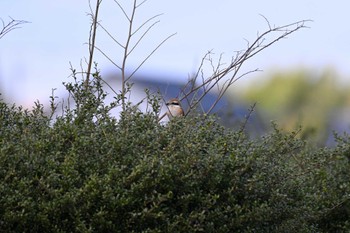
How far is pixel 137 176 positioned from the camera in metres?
5.18

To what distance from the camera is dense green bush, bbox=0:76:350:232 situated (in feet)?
16.8

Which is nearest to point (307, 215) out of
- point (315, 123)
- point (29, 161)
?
point (29, 161)

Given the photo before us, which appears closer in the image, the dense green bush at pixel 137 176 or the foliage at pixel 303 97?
the dense green bush at pixel 137 176

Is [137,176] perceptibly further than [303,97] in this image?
No

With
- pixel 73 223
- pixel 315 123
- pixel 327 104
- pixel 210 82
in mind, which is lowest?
pixel 73 223

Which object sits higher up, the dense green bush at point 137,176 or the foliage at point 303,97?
the foliage at point 303,97

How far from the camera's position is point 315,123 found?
11914 millimetres

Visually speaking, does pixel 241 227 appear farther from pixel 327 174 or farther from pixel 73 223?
pixel 327 174

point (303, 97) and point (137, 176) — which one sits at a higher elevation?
point (303, 97)

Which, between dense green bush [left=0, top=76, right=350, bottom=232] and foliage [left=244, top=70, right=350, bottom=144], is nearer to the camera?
dense green bush [left=0, top=76, right=350, bottom=232]

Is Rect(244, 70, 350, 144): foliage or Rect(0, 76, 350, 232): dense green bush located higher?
Rect(244, 70, 350, 144): foliage

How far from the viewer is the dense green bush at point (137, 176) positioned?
5105 mm

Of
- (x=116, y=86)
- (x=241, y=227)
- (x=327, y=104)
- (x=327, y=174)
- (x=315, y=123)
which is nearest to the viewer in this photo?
(x=241, y=227)

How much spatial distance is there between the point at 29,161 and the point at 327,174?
8.83 ft
